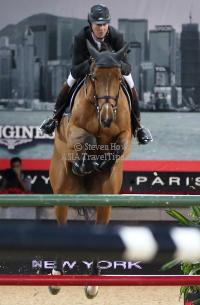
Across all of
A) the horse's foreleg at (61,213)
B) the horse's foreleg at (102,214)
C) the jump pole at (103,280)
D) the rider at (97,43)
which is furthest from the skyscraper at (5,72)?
the jump pole at (103,280)

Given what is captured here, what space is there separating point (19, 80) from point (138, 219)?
1864mm

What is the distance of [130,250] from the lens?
5.35ft

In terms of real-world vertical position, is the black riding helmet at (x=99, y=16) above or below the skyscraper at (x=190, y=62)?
above

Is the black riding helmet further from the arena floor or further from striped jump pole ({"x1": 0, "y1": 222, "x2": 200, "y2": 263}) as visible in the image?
the arena floor

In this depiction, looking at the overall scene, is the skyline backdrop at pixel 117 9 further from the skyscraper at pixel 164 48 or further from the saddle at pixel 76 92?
the saddle at pixel 76 92

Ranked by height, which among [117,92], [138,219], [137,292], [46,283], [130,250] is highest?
[117,92]

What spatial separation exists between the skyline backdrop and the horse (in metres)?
1.49

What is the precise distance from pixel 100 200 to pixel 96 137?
1919mm

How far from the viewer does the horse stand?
3459 mm

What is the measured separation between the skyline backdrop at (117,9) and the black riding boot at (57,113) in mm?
1318

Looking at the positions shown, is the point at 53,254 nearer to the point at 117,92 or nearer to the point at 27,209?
the point at 117,92

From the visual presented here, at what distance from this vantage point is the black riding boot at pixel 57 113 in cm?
412

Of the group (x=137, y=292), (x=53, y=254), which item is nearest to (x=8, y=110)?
(x=137, y=292)

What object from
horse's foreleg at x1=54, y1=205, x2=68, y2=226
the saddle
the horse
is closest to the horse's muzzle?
the horse
